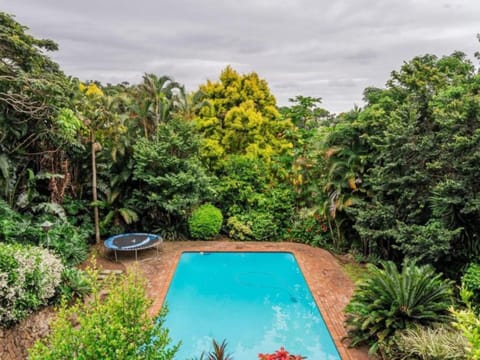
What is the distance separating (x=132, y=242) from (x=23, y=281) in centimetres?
471

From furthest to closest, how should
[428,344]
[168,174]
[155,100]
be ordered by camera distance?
[155,100]
[168,174]
[428,344]

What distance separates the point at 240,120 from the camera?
1402cm

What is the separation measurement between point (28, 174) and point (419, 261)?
36.4 ft

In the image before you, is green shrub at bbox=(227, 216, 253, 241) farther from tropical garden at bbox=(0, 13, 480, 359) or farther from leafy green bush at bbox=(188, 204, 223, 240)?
leafy green bush at bbox=(188, 204, 223, 240)

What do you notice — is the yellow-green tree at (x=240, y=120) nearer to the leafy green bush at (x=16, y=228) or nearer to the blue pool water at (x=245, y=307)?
the blue pool water at (x=245, y=307)

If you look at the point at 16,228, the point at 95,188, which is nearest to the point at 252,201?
the point at 95,188

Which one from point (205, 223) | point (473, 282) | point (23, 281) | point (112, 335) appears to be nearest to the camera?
point (112, 335)

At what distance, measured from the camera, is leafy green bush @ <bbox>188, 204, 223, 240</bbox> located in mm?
12820

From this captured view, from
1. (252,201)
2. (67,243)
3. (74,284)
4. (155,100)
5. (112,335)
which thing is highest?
(155,100)

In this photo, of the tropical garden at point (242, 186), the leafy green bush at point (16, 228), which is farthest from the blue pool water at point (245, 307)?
the leafy green bush at point (16, 228)

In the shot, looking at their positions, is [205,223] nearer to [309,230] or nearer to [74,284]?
[309,230]

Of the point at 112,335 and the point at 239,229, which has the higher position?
the point at 112,335

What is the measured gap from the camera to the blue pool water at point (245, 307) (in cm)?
681

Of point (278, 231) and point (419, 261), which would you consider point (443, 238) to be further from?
point (278, 231)
